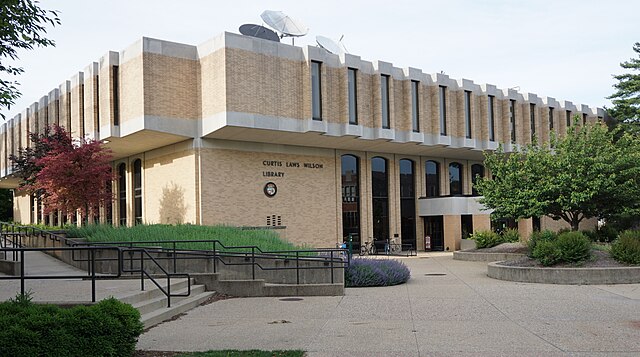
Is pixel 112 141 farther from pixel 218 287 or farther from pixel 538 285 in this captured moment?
pixel 538 285

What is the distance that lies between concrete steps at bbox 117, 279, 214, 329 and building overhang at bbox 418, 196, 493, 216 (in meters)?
26.2

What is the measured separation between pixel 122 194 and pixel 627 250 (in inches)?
1148

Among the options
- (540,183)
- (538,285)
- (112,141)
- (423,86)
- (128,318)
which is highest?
(423,86)

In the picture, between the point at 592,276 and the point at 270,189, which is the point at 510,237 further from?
the point at 592,276

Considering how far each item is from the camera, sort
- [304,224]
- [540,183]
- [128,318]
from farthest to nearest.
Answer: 1. [304,224]
2. [540,183]
3. [128,318]

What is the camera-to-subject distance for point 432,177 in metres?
42.3

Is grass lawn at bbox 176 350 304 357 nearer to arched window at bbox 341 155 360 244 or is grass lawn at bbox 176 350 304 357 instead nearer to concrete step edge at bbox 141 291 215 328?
concrete step edge at bbox 141 291 215 328

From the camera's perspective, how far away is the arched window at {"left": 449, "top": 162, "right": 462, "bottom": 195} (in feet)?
143

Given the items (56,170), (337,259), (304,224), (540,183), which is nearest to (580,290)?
(337,259)

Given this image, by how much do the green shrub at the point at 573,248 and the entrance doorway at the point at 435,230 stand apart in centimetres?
2135

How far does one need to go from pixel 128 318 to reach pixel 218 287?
7740mm

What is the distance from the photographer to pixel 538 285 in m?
17.9

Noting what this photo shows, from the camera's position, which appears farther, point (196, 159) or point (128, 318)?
point (196, 159)

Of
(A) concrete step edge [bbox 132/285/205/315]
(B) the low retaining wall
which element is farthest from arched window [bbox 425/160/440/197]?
(A) concrete step edge [bbox 132/285/205/315]
